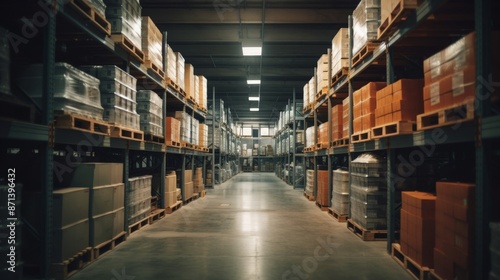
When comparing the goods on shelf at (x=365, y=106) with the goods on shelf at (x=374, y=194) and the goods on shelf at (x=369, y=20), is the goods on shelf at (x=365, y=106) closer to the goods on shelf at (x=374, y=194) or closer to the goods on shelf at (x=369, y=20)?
the goods on shelf at (x=374, y=194)

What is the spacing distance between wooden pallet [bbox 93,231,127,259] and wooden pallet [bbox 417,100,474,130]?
4.26m

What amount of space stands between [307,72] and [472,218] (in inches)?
565

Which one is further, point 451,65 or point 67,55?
point 67,55

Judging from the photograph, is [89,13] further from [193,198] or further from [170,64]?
[193,198]

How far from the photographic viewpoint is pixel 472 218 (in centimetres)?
309

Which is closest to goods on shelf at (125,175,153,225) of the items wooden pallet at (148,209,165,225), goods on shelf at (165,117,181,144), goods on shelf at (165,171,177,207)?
wooden pallet at (148,209,165,225)

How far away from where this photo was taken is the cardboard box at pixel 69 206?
12.7 feet

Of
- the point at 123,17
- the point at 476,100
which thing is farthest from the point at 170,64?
the point at 476,100

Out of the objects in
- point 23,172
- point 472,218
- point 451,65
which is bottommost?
point 472,218

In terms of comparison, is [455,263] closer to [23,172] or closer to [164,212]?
[23,172]

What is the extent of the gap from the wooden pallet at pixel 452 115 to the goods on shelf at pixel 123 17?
4.37 m

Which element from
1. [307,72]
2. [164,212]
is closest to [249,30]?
[307,72]

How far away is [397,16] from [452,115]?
5.11 ft

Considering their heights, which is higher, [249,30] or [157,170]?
[249,30]
